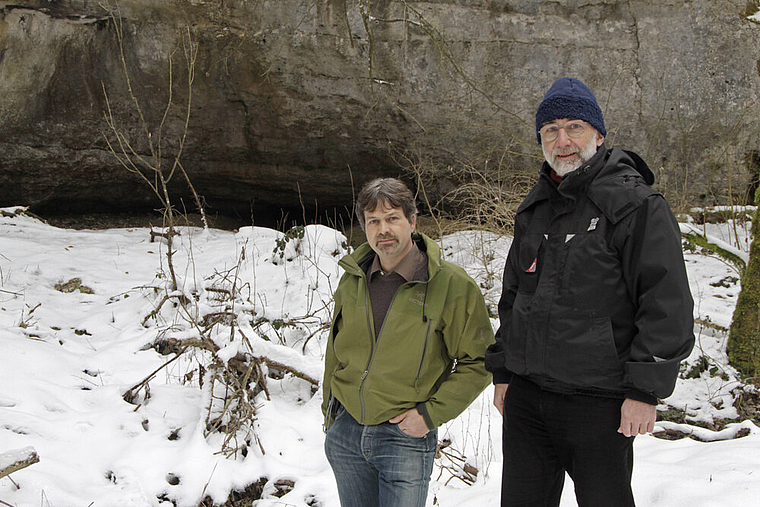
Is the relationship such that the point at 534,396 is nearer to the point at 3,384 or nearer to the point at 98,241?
the point at 3,384

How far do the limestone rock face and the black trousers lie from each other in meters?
4.86

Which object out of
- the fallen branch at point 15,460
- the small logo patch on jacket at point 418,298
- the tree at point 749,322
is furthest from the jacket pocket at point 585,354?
the tree at point 749,322

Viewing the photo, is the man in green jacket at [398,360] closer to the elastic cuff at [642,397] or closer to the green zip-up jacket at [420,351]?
the green zip-up jacket at [420,351]

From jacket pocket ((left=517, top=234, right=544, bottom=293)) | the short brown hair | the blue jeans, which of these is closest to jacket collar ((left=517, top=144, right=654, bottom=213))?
jacket pocket ((left=517, top=234, right=544, bottom=293))

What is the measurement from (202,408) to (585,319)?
2603mm

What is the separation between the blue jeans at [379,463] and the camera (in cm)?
189

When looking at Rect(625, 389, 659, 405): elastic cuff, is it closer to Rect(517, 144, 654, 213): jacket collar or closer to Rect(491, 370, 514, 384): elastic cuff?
Rect(491, 370, 514, 384): elastic cuff

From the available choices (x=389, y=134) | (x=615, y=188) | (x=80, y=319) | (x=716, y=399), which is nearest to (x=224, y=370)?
(x=80, y=319)

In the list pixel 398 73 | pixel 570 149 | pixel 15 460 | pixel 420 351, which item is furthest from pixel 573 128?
pixel 398 73

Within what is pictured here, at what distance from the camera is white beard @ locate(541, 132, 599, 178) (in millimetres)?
1833

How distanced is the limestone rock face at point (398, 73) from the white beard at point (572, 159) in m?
4.61

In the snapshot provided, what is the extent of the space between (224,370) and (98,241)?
167 inches

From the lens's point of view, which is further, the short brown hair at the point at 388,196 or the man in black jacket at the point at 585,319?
the short brown hair at the point at 388,196

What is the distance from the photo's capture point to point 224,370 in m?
3.62
